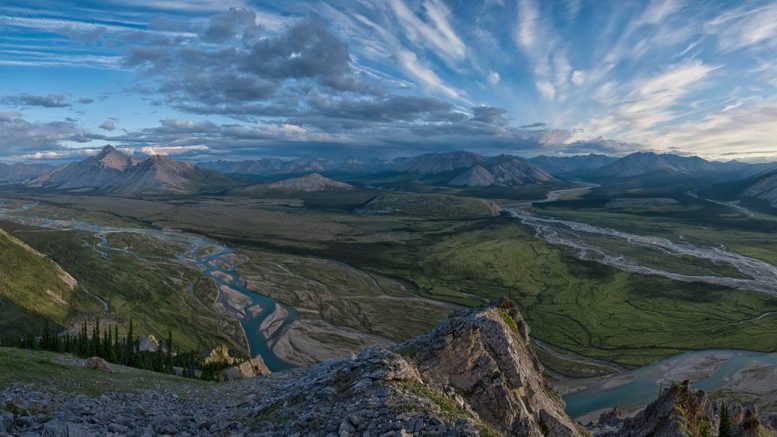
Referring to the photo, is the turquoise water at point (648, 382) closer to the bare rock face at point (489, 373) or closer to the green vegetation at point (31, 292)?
the bare rock face at point (489, 373)

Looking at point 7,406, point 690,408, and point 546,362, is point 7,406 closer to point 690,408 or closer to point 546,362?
point 690,408

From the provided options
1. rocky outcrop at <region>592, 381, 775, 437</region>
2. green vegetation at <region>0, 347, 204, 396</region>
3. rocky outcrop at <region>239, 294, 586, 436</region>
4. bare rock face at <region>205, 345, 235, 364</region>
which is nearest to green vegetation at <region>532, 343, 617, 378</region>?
rocky outcrop at <region>592, 381, 775, 437</region>

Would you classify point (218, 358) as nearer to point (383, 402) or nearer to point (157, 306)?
point (157, 306)

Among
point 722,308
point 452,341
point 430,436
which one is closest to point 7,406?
point 430,436

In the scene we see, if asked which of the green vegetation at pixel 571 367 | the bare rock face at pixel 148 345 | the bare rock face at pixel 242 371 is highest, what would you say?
the bare rock face at pixel 242 371

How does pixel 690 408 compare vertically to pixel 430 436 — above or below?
below

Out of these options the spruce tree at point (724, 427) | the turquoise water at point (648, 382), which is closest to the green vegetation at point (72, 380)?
the spruce tree at point (724, 427)

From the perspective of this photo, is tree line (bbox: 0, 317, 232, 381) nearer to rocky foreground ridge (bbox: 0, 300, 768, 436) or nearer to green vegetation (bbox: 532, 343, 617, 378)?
rocky foreground ridge (bbox: 0, 300, 768, 436)
